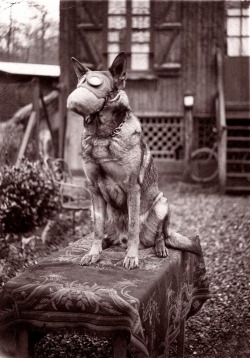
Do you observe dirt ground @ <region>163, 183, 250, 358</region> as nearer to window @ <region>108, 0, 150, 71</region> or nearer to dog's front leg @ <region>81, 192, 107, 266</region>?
dog's front leg @ <region>81, 192, 107, 266</region>

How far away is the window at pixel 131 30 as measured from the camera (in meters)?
12.3

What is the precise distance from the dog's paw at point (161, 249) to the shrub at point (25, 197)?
2.90m

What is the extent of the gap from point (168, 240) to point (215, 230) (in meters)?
4.24

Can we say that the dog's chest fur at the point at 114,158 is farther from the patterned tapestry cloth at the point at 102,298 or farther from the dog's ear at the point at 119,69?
the patterned tapestry cloth at the point at 102,298

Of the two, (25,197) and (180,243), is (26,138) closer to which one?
(25,197)

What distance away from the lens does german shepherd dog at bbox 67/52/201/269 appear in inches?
127

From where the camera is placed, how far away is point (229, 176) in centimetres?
1120

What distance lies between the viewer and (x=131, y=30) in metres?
12.3

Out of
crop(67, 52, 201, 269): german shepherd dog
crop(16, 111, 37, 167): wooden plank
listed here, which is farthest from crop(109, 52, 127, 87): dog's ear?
crop(16, 111, 37, 167): wooden plank

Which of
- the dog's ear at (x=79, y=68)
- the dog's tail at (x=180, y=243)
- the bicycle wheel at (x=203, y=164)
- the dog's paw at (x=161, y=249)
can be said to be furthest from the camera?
the bicycle wheel at (x=203, y=164)

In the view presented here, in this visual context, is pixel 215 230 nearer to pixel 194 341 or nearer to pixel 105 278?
pixel 194 341

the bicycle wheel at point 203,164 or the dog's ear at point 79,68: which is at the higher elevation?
the dog's ear at point 79,68

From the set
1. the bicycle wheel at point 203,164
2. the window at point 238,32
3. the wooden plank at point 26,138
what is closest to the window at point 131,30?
the window at point 238,32

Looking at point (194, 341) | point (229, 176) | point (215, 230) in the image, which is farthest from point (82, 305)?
point (229, 176)
